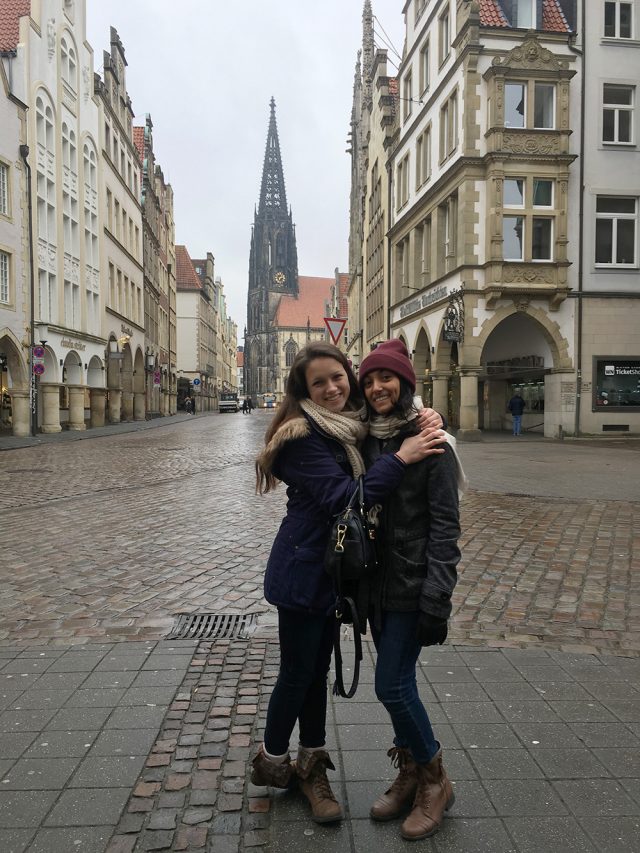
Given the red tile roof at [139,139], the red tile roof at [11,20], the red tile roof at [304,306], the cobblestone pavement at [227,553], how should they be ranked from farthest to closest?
the red tile roof at [304,306] < the red tile roof at [139,139] < the red tile roof at [11,20] < the cobblestone pavement at [227,553]

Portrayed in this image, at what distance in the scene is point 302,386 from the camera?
270cm

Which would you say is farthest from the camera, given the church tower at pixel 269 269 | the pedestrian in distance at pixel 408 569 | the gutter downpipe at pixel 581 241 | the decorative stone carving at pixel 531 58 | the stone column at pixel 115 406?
the church tower at pixel 269 269

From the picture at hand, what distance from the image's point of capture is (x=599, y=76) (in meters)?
23.5

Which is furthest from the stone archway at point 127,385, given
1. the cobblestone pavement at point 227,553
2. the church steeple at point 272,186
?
the church steeple at point 272,186

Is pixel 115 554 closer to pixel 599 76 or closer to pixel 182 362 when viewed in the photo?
pixel 599 76

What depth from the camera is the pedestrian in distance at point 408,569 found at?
8.18 feet

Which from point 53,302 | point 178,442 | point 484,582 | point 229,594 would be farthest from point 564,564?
point 53,302

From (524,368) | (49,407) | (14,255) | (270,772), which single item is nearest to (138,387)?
(49,407)

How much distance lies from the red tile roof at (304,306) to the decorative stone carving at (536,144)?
339 feet

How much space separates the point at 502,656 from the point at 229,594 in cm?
228

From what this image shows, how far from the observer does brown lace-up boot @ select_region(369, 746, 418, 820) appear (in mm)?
2680

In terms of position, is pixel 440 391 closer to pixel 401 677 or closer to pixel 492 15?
pixel 492 15

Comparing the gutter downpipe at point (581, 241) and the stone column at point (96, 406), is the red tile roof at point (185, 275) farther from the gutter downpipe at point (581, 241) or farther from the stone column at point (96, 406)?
the gutter downpipe at point (581, 241)

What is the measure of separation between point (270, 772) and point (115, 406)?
37.5 m
